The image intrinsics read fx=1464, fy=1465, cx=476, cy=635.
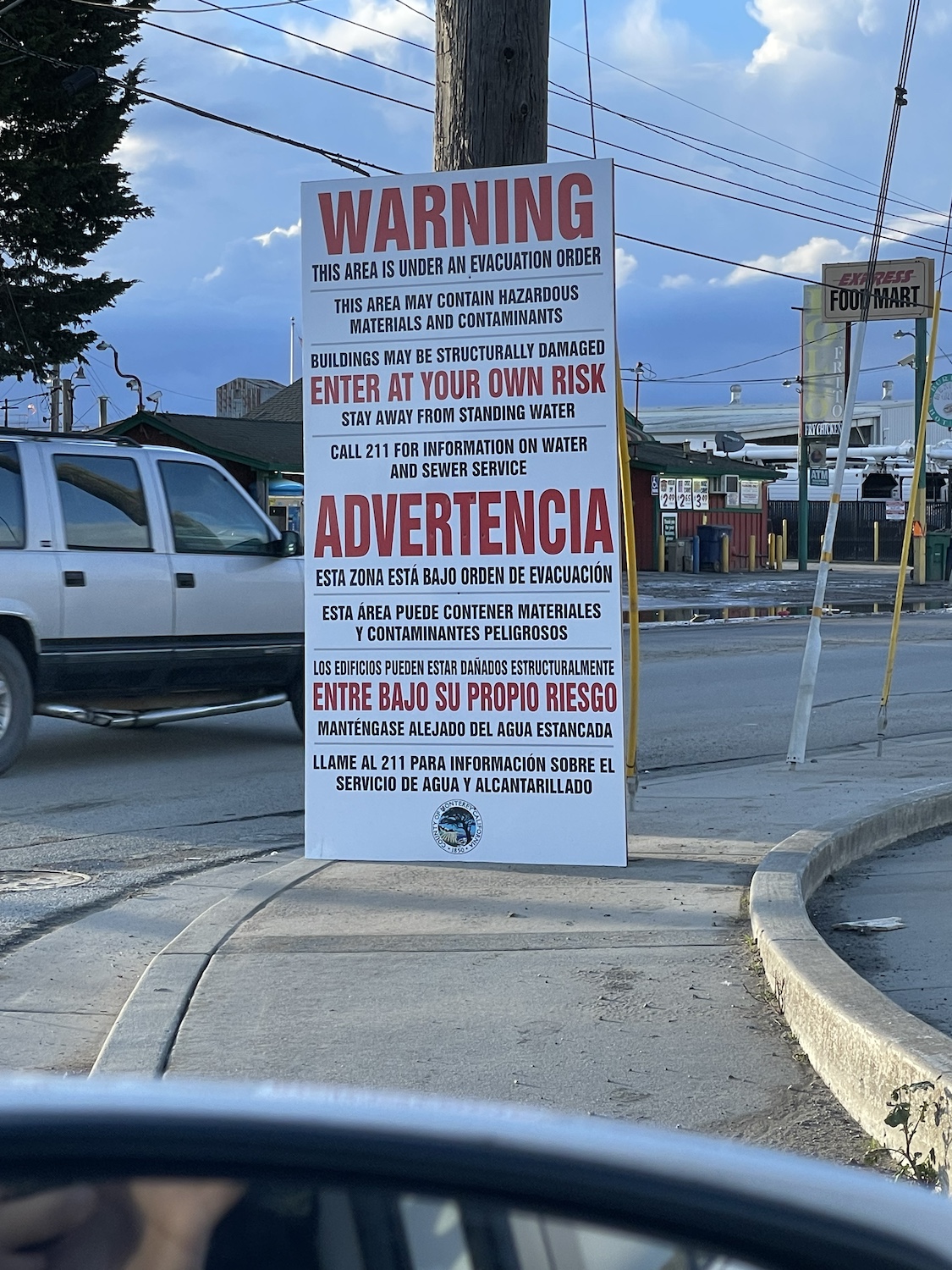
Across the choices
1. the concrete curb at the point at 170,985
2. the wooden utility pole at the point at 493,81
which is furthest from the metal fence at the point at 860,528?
the concrete curb at the point at 170,985

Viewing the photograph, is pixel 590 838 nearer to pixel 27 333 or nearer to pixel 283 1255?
pixel 283 1255

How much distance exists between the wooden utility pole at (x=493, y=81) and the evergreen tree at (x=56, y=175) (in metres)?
20.6

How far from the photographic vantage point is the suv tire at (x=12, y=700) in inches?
368

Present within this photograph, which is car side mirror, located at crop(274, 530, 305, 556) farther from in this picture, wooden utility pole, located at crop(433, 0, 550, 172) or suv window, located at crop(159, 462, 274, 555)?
wooden utility pole, located at crop(433, 0, 550, 172)

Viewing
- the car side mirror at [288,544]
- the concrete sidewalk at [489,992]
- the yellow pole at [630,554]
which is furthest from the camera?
the car side mirror at [288,544]

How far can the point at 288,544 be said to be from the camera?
1059 centimetres

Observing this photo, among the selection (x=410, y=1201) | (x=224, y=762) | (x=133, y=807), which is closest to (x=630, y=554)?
(x=133, y=807)

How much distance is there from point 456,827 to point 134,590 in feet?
13.7

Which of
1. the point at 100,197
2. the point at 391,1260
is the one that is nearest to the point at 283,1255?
the point at 391,1260

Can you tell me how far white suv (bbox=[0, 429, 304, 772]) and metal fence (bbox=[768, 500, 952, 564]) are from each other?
43969mm

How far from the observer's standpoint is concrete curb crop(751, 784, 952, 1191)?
356cm

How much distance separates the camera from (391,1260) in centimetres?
108

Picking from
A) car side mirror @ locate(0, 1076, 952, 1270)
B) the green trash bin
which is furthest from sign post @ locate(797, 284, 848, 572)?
car side mirror @ locate(0, 1076, 952, 1270)

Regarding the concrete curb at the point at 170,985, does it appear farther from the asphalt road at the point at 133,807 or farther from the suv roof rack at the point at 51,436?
the suv roof rack at the point at 51,436
